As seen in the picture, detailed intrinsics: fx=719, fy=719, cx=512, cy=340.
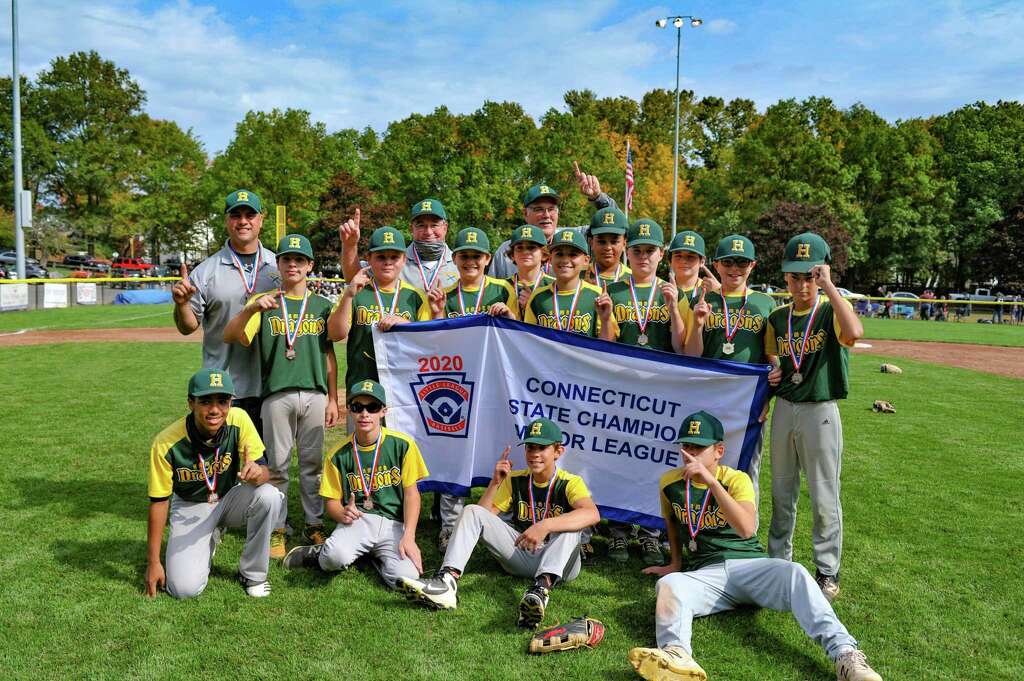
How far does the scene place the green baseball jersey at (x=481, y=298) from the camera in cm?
643

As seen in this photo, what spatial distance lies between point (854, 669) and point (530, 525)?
233 cm

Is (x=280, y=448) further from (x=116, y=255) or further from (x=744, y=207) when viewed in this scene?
(x=116, y=255)

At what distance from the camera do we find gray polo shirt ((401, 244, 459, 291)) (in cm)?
699

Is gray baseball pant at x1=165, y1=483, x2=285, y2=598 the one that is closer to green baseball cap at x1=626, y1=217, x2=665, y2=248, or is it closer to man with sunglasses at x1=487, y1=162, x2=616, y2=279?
man with sunglasses at x1=487, y1=162, x2=616, y2=279

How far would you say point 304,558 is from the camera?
560 centimetres

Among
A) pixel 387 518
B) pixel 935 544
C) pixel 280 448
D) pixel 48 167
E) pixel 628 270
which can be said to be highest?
pixel 48 167

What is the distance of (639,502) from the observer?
604cm

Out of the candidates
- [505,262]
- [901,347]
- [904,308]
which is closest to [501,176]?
[904,308]

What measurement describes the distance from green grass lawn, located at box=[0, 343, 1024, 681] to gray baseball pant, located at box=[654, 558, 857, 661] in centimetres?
19

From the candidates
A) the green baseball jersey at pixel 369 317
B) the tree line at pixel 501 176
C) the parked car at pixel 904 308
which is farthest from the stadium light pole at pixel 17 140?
the parked car at pixel 904 308

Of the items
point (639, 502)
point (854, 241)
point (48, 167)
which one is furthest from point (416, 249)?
point (48, 167)

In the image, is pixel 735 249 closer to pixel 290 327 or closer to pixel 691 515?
pixel 691 515

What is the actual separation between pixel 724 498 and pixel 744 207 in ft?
181

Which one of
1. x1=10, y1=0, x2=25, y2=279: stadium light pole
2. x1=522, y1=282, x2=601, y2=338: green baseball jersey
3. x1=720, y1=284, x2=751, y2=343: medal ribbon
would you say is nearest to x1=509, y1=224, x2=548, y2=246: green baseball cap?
x1=522, y1=282, x2=601, y2=338: green baseball jersey
